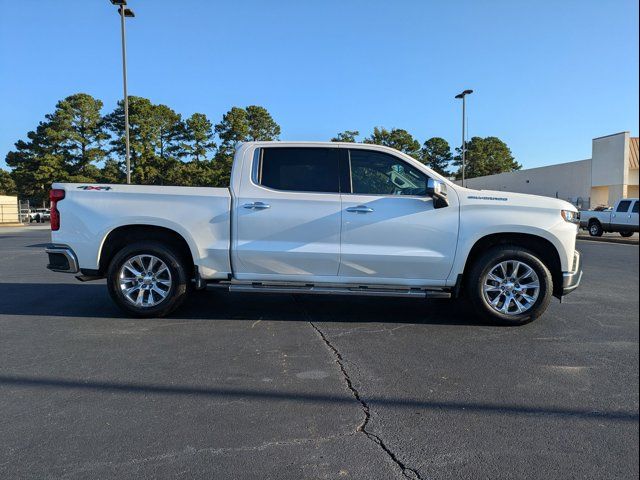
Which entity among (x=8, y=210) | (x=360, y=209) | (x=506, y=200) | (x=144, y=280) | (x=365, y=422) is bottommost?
(x=365, y=422)

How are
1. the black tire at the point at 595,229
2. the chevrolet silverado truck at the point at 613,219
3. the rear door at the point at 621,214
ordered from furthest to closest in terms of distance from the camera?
A: the black tire at the point at 595,229, the rear door at the point at 621,214, the chevrolet silverado truck at the point at 613,219

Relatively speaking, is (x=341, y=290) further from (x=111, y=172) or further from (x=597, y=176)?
(x=111, y=172)

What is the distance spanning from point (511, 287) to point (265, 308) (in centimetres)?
320

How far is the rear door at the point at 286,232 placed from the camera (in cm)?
564

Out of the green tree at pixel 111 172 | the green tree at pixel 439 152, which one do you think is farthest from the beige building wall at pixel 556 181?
the green tree at pixel 111 172

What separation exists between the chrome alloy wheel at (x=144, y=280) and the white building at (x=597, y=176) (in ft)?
84.4

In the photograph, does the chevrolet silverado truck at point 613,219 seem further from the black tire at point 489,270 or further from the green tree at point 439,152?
the green tree at point 439,152

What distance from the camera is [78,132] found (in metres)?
56.4

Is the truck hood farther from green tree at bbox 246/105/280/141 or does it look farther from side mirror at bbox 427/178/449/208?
green tree at bbox 246/105/280/141

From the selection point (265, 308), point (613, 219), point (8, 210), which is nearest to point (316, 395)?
point (265, 308)

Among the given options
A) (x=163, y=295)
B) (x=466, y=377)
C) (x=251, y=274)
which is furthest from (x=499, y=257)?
(x=163, y=295)

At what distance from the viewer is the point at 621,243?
2014 centimetres

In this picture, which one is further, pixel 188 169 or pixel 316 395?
pixel 188 169

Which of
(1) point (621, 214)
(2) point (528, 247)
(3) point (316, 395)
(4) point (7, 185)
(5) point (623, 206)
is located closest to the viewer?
(3) point (316, 395)
